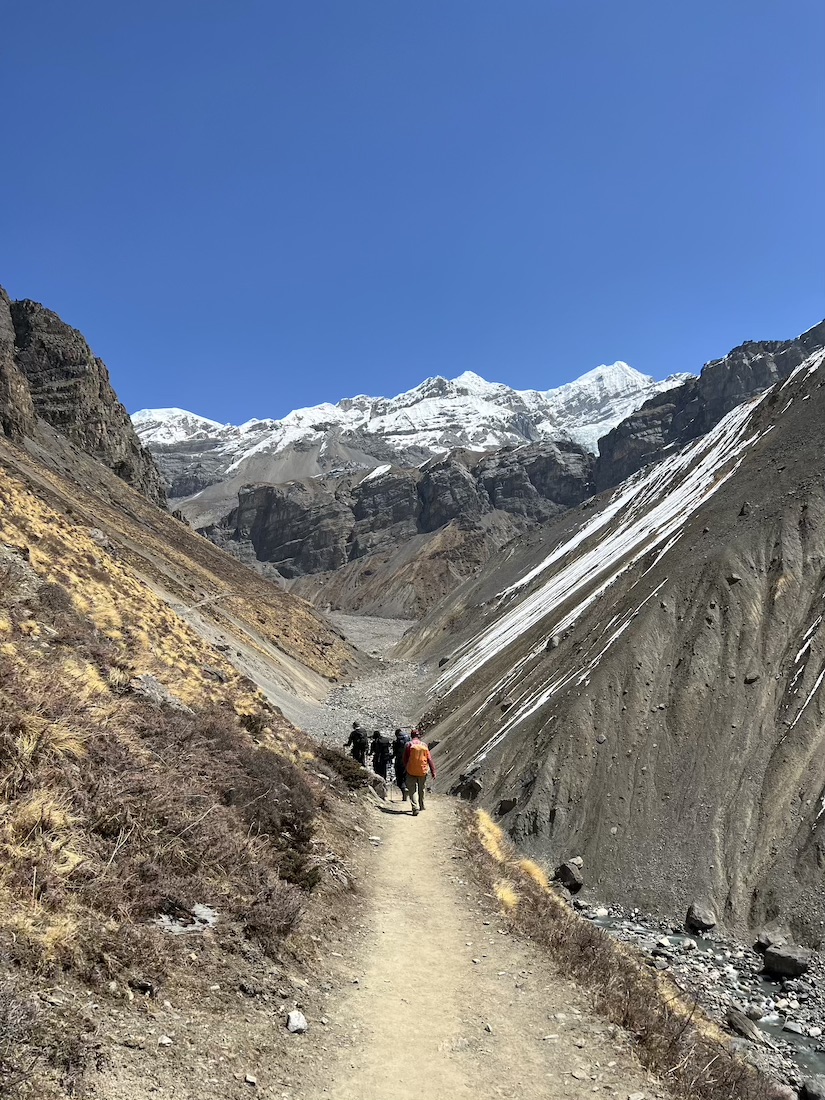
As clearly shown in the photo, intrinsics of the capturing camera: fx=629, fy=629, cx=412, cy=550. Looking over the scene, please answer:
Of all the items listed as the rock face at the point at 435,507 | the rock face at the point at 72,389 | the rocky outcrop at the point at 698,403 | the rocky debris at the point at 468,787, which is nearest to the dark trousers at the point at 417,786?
the rocky debris at the point at 468,787

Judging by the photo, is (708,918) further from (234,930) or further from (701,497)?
(701,497)

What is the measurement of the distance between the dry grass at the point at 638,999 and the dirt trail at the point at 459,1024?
0.88ft

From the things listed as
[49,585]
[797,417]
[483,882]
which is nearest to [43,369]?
[49,585]

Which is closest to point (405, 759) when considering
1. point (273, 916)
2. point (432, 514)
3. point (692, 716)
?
point (692, 716)

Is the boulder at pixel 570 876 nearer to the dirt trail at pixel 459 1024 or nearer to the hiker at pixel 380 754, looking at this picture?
the dirt trail at pixel 459 1024

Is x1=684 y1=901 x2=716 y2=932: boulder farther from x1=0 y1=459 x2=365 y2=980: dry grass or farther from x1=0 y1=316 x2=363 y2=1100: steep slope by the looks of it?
x1=0 y1=459 x2=365 y2=980: dry grass

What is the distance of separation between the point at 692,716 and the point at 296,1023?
45.5ft

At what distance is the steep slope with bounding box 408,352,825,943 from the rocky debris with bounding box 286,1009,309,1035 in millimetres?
9531

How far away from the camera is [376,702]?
42.8 m

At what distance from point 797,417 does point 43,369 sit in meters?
90.3

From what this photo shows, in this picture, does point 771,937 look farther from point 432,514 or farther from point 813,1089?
point 432,514

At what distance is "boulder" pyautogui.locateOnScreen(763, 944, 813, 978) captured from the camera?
1046cm

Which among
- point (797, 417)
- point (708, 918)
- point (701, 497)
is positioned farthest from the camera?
point (701, 497)

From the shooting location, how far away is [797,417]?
2961 cm
